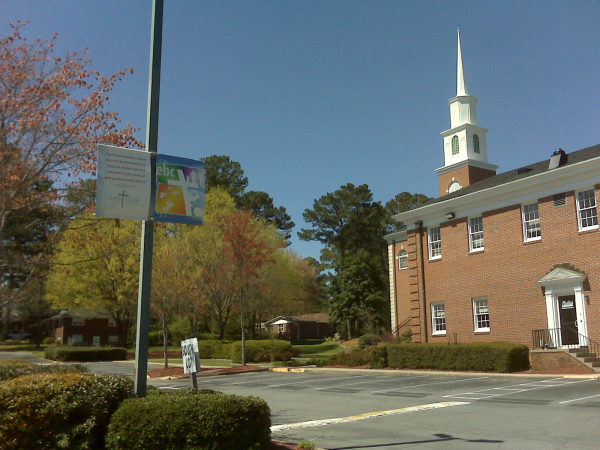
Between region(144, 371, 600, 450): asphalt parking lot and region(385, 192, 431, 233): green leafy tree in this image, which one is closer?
region(144, 371, 600, 450): asphalt parking lot

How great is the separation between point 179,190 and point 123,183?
2.72ft

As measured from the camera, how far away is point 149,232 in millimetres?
8250

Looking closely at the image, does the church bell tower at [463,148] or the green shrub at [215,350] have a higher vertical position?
the church bell tower at [463,148]

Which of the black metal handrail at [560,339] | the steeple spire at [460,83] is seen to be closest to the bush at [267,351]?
the black metal handrail at [560,339]

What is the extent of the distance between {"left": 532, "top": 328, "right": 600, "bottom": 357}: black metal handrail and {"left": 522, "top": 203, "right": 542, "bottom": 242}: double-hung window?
→ 157 inches

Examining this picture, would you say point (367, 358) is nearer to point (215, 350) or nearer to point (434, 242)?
point (434, 242)

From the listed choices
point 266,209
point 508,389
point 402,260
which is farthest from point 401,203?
point 508,389

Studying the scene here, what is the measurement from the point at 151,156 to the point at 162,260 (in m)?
22.3

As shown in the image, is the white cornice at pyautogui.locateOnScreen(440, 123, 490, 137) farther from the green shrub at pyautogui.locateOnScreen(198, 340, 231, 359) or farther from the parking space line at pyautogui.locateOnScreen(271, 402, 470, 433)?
the parking space line at pyautogui.locateOnScreen(271, 402, 470, 433)

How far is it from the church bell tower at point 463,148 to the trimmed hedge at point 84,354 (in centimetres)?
2659

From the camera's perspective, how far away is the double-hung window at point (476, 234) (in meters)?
27.4

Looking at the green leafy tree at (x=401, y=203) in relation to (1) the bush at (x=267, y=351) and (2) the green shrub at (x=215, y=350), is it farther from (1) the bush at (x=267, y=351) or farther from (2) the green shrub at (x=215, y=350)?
(1) the bush at (x=267, y=351)

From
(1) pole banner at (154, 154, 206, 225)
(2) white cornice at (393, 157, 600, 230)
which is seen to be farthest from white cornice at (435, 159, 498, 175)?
(1) pole banner at (154, 154, 206, 225)

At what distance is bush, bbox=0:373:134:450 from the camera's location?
7051mm
